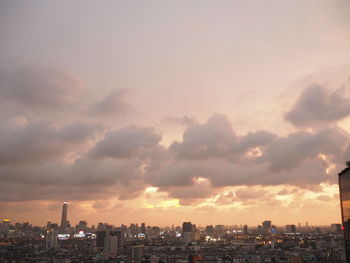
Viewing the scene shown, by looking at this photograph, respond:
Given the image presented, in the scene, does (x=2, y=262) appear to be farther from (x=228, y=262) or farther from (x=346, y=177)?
(x=346, y=177)

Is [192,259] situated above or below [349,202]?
below

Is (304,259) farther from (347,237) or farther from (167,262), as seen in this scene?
(347,237)

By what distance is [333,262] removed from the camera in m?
95.2

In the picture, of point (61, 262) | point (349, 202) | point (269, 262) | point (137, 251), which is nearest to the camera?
point (349, 202)

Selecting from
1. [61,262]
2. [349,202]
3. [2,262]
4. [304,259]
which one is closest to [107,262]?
[61,262]

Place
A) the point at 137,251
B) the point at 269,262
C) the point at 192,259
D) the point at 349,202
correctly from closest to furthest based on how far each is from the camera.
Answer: the point at 349,202 → the point at 269,262 → the point at 192,259 → the point at 137,251

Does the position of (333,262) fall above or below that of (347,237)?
below

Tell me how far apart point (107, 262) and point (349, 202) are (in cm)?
12479

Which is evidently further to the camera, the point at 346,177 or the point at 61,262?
the point at 61,262

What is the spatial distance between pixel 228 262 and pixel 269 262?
559 inches

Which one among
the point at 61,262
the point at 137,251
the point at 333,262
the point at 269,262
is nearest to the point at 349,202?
the point at 333,262

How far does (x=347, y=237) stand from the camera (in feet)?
109

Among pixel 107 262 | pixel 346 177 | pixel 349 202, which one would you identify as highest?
pixel 346 177

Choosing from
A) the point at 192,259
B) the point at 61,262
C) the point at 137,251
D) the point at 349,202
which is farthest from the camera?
the point at 137,251
